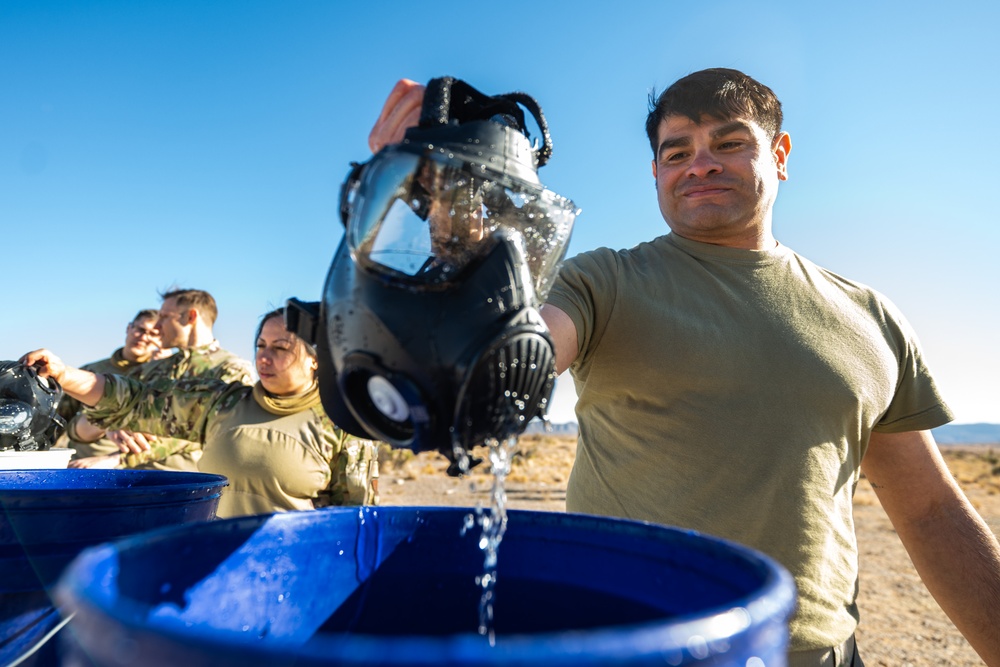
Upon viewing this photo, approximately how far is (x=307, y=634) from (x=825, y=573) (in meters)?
1.38

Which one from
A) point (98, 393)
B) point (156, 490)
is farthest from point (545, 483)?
point (156, 490)

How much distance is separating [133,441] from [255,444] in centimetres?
73

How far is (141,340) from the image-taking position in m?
5.00

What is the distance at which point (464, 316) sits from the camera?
0.78 metres

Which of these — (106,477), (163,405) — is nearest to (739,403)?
(106,477)

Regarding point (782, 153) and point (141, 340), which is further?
point (141, 340)

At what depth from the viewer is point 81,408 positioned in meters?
4.40

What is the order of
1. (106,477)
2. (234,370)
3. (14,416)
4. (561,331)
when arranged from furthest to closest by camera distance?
1. (234,370)
2. (14,416)
3. (561,331)
4. (106,477)

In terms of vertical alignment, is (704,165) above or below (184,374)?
above

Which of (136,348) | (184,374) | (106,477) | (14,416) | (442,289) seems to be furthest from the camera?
(136,348)

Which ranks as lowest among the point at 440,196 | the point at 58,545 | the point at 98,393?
the point at 98,393

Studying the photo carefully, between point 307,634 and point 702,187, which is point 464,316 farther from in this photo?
point 702,187

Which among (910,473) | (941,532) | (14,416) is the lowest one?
(941,532)

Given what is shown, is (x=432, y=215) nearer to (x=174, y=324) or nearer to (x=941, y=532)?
(x=941, y=532)
